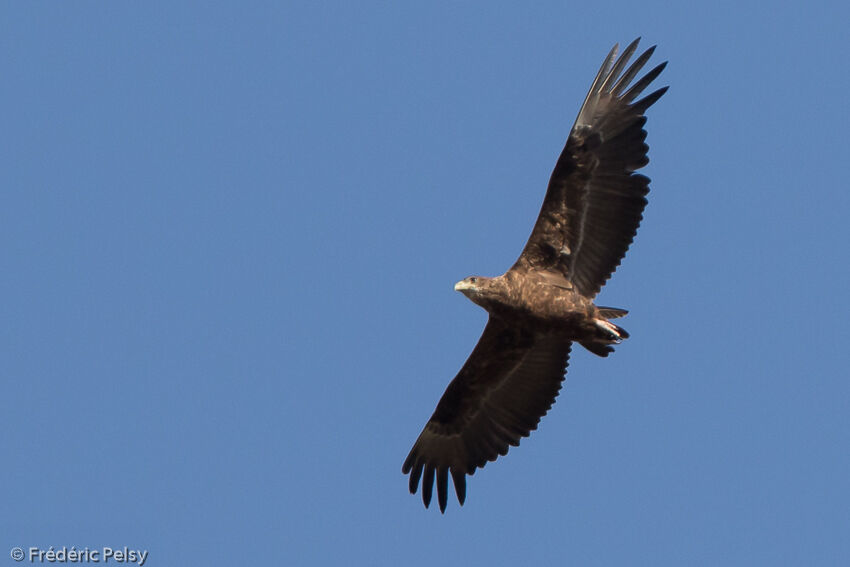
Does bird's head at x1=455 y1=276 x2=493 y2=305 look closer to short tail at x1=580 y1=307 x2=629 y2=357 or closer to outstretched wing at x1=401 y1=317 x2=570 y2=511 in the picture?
outstretched wing at x1=401 y1=317 x2=570 y2=511

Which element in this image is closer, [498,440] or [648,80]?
[648,80]

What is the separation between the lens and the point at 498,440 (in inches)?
762

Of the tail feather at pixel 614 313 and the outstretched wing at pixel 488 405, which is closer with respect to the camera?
the tail feather at pixel 614 313

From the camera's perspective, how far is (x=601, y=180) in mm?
17625

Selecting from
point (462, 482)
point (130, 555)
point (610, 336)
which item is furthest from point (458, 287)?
point (130, 555)

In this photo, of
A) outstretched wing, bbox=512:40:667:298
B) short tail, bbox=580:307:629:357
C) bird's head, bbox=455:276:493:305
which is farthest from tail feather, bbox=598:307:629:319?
bird's head, bbox=455:276:493:305

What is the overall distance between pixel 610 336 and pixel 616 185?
2005mm

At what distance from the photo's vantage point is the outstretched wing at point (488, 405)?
18.8m

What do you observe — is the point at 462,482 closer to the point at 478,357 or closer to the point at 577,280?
the point at 478,357

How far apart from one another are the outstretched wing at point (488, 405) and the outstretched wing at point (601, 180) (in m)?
1.44

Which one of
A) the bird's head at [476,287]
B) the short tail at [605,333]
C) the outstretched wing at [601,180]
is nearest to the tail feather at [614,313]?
the short tail at [605,333]

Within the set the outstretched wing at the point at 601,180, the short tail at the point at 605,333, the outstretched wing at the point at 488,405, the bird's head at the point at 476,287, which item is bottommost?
the short tail at the point at 605,333

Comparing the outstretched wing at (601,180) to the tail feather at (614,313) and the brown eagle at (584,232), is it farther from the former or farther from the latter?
the tail feather at (614,313)

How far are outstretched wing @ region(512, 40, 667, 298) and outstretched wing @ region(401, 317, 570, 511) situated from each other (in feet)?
4.72
